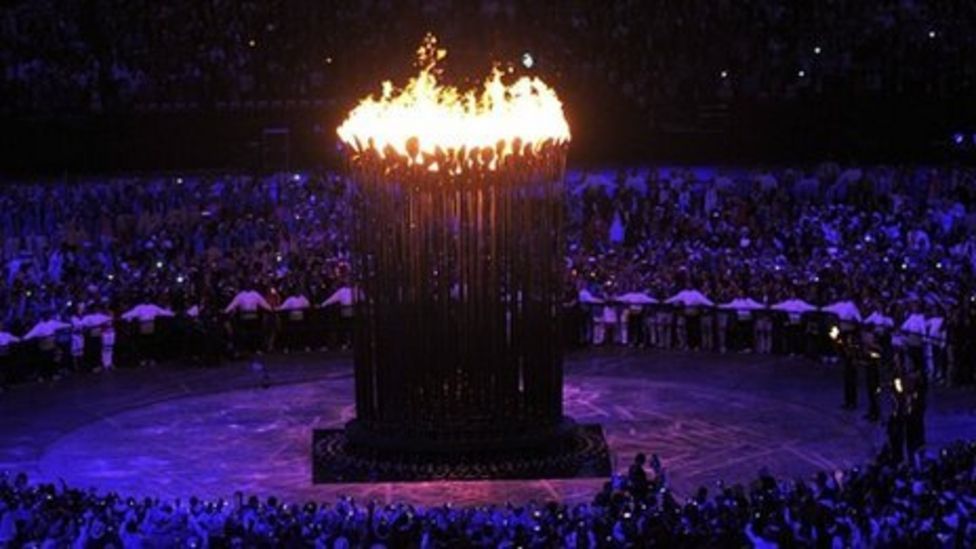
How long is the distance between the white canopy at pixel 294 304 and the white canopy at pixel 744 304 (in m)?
8.63

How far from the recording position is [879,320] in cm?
3700

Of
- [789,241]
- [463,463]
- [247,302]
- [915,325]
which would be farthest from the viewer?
[789,241]

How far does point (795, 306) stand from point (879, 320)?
2570 millimetres

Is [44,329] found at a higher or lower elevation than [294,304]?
lower

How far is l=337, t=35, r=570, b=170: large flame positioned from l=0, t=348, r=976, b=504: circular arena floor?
16.9 ft

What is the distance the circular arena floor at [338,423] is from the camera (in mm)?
30469

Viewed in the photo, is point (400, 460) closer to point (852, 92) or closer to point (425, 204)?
point (425, 204)

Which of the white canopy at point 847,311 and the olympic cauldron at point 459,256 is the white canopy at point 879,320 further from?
the olympic cauldron at point 459,256

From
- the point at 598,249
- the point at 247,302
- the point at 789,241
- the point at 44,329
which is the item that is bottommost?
the point at 44,329

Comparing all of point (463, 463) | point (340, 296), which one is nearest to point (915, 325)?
point (463, 463)

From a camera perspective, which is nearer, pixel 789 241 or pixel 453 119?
pixel 453 119

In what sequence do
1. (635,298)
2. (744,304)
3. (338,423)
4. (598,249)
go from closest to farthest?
(338,423) → (744,304) → (635,298) → (598,249)

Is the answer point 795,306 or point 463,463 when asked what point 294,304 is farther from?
point 463,463

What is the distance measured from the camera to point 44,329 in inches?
1505
